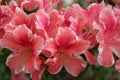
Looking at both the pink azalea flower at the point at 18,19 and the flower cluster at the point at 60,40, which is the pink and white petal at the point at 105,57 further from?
the pink azalea flower at the point at 18,19

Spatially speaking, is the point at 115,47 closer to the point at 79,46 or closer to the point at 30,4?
the point at 79,46

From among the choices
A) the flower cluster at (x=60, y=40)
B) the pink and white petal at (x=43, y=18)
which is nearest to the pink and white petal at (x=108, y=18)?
the flower cluster at (x=60, y=40)

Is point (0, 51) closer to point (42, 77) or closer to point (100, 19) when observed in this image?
point (42, 77)

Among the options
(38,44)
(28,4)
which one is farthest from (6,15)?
(38,44)

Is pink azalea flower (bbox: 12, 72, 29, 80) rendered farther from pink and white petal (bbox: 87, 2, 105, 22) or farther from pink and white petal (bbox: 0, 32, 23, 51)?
pink and white petal (bbox: 87, 2, 105, 22)

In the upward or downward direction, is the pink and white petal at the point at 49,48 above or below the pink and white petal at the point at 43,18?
below
